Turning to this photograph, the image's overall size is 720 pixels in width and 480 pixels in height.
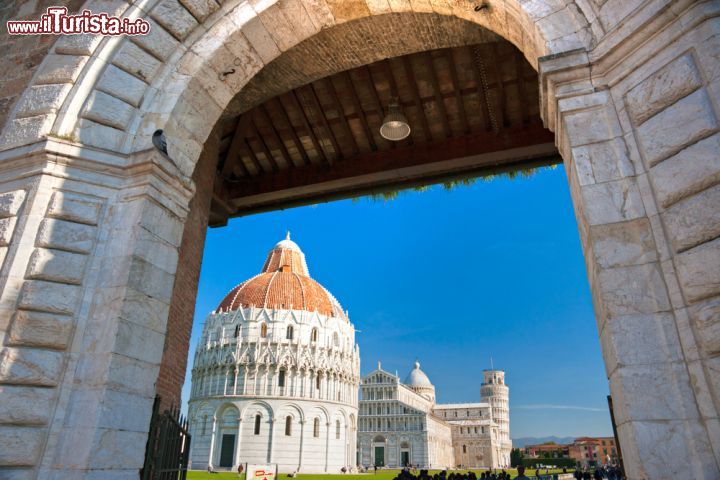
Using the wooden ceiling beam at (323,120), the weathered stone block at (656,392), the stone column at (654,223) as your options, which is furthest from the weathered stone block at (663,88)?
the wooden ceiling beam at (323,120)

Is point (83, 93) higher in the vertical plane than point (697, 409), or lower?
higher

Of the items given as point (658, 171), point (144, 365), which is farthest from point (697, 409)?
point (144, 365)

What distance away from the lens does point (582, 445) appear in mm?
127500

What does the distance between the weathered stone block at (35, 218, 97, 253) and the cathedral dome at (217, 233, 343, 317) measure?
2206 inches

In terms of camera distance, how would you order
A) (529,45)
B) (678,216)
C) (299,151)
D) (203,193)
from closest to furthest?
(678,216), (529,45), (203,193), (299,151)

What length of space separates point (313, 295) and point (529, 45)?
59863 mm

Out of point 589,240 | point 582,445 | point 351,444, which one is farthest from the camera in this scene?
point 582,445

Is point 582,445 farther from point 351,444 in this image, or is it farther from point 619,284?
point 619,284

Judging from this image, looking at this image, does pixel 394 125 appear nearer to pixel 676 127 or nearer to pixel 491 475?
pixel 676 127

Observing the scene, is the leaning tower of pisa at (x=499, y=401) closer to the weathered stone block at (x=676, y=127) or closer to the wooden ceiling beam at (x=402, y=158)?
the wooden ceiling beam at (x=402, y=158)

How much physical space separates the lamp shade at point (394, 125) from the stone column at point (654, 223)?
417 cm

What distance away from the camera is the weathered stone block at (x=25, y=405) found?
12.5 ft

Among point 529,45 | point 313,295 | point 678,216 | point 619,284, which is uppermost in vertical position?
point 313,295

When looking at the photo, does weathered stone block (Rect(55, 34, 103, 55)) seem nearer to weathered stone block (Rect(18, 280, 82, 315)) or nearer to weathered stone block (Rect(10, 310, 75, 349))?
weathered stone block (Rect(18, 280, 82, 315))
